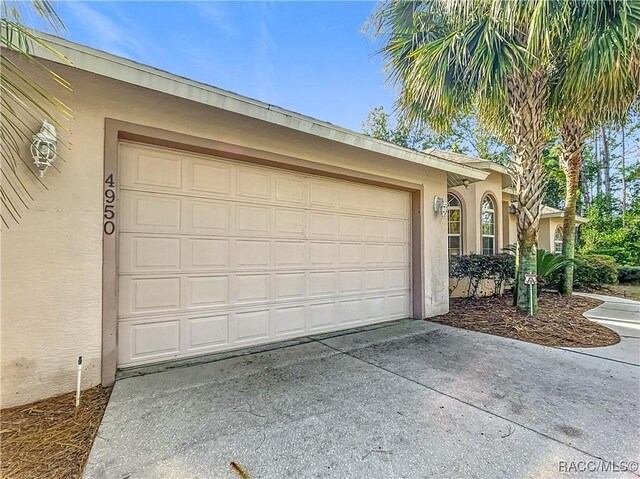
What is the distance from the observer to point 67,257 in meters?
3.15

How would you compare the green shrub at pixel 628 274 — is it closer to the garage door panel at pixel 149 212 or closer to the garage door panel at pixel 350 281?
the garage door panel at pixel 350 281

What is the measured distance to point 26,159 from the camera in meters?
2.96

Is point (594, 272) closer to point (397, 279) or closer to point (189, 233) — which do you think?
point (397, 279)

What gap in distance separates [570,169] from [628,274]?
912 centimetres

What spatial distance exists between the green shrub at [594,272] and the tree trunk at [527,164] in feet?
23.9

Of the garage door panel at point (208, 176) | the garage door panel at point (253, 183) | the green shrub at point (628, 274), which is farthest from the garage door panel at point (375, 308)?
the green shrub at point (628, 274)

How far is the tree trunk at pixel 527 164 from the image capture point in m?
5.79

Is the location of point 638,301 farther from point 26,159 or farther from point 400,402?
point 26,159

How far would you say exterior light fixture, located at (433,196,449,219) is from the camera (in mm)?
6477

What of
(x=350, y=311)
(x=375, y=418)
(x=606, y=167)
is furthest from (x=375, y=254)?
(x=606, y=167)

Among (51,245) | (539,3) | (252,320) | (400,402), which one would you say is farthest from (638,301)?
(51,245)

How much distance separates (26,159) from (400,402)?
424cm

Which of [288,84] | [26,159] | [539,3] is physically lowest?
[26,159]

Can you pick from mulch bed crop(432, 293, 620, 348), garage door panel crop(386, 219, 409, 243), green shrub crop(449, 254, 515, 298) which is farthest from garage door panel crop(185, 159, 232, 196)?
green shrub crop(449, 254, 515, 298)
